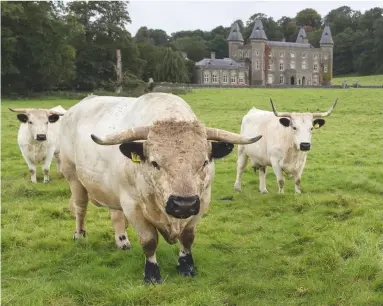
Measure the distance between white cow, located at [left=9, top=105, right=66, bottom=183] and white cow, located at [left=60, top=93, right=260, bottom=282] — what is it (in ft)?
15.7

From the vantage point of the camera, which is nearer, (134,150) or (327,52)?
(134,150)

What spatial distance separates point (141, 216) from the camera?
5.48 meters

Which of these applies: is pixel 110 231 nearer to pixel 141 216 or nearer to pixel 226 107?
pixel 141 216

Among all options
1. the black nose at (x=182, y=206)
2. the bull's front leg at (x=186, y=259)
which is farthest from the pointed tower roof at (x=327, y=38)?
the black nose at (x=182, y=206)

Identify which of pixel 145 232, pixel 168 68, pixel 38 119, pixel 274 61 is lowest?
pixel 145 232

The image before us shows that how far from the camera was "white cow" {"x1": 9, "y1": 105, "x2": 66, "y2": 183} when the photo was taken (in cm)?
1173

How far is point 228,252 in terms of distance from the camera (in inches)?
270

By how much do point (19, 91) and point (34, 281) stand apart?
49.1 meters

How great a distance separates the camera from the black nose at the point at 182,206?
13.9 ft

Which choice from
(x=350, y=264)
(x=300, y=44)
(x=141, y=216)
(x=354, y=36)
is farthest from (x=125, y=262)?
(x=354, y=36)

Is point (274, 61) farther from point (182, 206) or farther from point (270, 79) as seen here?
point (182, 206)

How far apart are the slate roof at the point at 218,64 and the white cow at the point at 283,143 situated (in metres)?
79.8

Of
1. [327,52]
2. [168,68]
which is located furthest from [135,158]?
[327,52]

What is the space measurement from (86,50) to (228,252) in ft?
201
